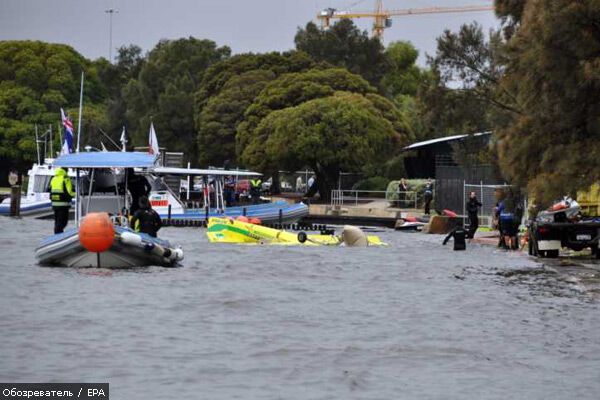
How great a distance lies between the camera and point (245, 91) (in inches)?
3506

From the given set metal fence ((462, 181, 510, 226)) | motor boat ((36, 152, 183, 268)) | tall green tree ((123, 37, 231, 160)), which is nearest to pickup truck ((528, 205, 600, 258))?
motor boat ((36, 152, 183, 268))

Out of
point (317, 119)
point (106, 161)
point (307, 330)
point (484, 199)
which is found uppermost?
point (317, 119)

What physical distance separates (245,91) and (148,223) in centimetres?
6010

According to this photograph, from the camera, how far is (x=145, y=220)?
2939 centimetres

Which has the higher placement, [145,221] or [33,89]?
[33,89]

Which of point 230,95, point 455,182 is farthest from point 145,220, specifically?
point 230,95

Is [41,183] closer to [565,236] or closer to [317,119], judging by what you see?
[317,119]

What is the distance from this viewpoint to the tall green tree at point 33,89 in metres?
112

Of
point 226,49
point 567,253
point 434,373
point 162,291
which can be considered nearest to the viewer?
point 434,373

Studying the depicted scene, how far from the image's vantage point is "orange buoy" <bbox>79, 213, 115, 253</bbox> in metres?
26.7

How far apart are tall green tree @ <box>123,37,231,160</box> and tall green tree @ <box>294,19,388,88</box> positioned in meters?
8.67

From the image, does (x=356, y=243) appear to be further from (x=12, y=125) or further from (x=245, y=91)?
(x=12, y=125)

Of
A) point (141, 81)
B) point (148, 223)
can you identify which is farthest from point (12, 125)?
point (148, 223)

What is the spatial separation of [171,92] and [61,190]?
68326 millimetres
